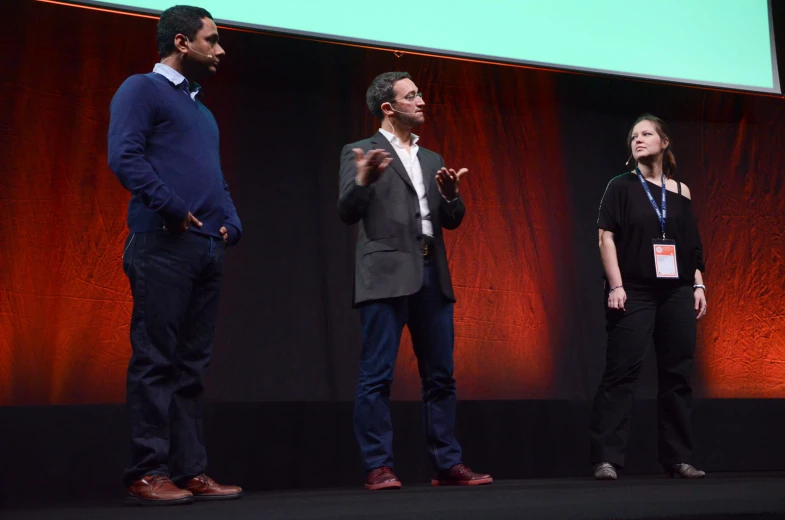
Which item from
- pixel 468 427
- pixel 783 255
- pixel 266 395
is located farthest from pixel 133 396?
pixel 783 255

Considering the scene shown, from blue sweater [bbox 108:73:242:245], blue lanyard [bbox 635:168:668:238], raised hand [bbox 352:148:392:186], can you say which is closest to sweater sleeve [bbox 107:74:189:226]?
blue sweater [bbox 108:73:242:245]

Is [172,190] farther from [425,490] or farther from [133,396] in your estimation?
[425,490]

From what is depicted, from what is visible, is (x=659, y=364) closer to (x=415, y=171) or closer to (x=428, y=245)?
(x=428, y=245)

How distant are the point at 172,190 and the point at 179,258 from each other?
17cm

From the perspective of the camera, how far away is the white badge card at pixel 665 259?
271cm

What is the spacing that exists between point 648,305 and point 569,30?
1.40 m

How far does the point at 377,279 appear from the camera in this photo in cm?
238

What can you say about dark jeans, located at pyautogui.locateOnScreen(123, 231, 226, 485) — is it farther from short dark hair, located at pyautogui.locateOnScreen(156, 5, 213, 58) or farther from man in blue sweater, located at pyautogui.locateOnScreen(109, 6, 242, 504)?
short dark hair, located at pyautogui.locateOnScreen(156, 5, 213, 58)

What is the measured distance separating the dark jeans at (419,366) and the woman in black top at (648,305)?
1.84 ft

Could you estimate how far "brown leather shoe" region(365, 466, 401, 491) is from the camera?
2291mm

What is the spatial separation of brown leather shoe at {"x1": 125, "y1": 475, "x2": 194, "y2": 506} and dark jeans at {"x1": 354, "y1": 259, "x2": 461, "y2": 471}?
574mm

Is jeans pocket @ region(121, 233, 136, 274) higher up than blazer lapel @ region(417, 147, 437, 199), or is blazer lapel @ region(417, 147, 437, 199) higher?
blazer lapel @ region(417, 147, 437, 199)

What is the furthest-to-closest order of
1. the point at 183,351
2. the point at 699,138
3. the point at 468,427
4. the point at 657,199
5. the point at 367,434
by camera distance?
the point at 699,138 → the point at 468,427 → the point at 657,199 → the point at 367,434 → the point at 183,351

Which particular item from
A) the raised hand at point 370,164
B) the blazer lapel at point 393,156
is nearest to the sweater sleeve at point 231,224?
the raised hand at point 370,164
